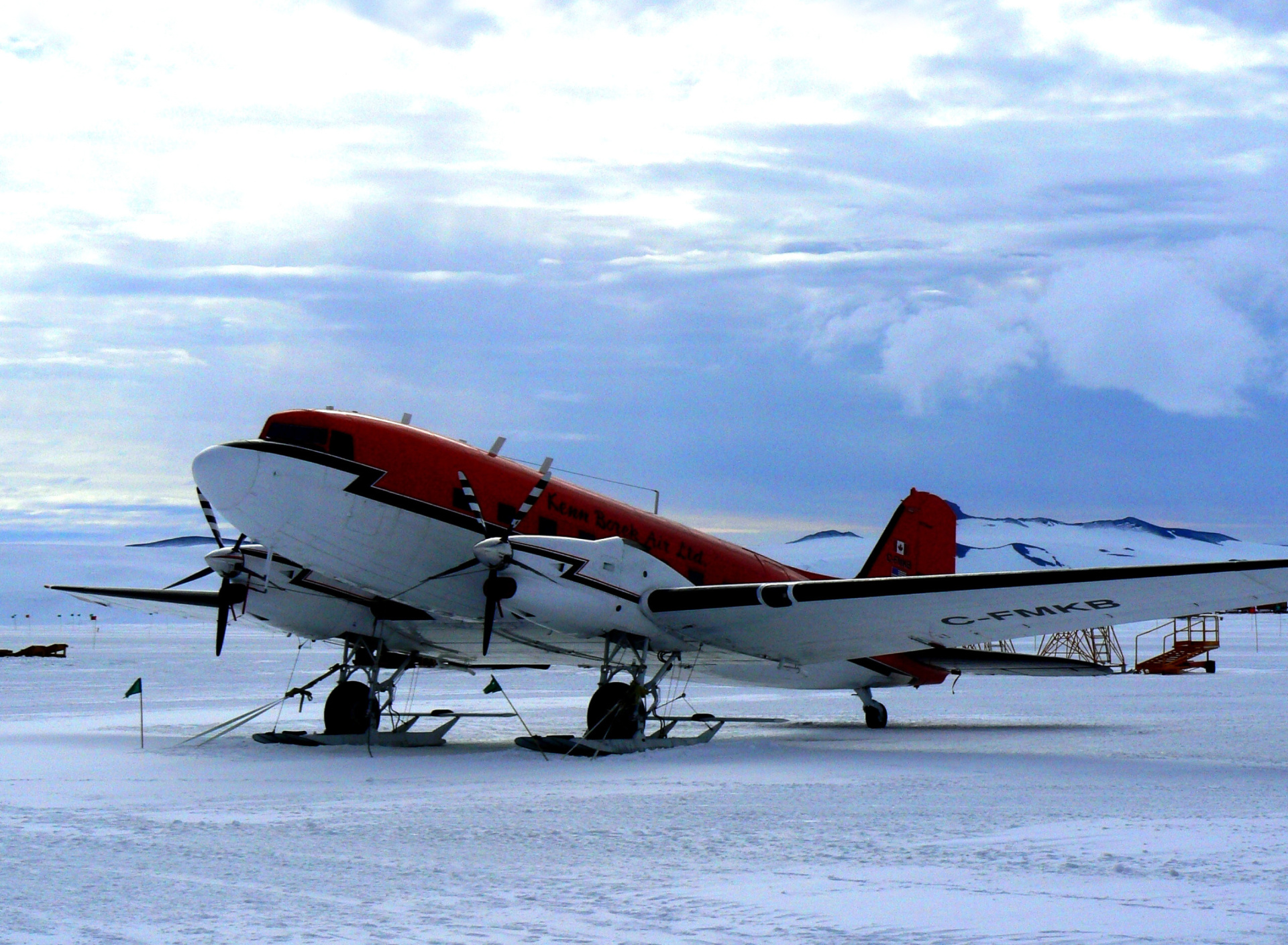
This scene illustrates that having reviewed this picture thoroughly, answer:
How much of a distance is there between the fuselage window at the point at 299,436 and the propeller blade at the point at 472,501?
6.62 feet

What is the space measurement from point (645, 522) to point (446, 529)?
3.91 metres

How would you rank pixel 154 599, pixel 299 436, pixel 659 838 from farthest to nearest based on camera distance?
pixel 154 599 → pixel 299 436 → pixel 659 838

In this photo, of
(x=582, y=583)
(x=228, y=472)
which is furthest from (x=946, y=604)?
(x=228, y=472)

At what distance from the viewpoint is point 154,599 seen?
1017 inches

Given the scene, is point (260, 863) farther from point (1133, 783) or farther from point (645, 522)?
point (645, 522)

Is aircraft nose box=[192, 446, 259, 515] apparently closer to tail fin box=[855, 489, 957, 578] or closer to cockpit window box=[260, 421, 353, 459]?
cockpit window box=[260, 421, 353, 459]

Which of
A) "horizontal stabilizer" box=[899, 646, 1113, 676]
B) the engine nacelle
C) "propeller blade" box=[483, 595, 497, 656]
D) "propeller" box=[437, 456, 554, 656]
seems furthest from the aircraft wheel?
"propeller blade" box=[483, 595, 497, 656]

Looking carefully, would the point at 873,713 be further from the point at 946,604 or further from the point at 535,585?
the point at 535,585

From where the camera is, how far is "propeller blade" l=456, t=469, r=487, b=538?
62.5ft

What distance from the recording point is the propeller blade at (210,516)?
19.1 meters

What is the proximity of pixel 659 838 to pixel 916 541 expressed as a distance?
17155 millimetres

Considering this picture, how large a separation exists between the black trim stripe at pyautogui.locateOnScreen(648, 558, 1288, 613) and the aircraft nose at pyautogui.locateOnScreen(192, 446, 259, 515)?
606 centimetres

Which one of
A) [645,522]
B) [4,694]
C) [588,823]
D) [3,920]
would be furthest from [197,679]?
[3,920]

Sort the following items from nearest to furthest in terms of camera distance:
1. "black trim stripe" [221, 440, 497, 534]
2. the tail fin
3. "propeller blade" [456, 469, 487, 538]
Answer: "black trim stripe" [221, 440, 497, 534], "propeller blade" [456, 469, 487, 538], the tail fin
